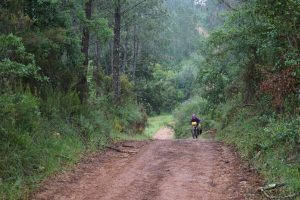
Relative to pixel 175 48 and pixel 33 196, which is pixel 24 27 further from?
pixel 175 48

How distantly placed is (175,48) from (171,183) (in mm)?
84259

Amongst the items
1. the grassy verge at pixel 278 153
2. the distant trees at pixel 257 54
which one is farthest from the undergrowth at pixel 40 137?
the distant trees at pixel 257 54

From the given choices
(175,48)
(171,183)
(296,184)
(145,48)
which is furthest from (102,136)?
(175,48)

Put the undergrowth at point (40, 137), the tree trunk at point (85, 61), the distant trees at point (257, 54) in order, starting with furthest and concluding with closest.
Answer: the tree trunk at point (85, 61) < the distant trees at point (257, 54) < the undergrowth at point (40, 137)

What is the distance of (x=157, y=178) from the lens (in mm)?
10336

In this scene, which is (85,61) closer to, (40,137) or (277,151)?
(40,137)

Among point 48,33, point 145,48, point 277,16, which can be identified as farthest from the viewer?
point 145,48

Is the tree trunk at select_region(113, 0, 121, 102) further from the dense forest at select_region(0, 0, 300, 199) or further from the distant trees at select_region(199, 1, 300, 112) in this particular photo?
the distant trees at select_region(199, 1, 300, 112)

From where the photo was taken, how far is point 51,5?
14523 millimetres

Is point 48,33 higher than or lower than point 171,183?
higher

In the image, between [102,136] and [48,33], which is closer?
[48,33]

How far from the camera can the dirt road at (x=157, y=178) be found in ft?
29.3

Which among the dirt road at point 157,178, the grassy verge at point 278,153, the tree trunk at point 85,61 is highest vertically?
the tree trunk at point 85,61

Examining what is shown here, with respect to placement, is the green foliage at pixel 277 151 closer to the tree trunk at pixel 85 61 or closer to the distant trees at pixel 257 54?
the distant trees at pixel 257 54
